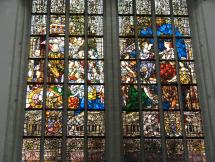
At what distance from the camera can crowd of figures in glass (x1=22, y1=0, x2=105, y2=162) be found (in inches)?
451

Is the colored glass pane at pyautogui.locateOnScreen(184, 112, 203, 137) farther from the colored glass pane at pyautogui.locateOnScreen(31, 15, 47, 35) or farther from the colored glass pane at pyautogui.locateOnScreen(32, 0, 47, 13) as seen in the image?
the colored glass pane at pyautogui.locateOnScreen(32, 0, 47, 13)

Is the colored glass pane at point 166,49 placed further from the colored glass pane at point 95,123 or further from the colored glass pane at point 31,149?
the colored glass pane at point 31,149

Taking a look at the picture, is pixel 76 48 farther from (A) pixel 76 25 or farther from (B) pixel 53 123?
(B) pixel 53 123

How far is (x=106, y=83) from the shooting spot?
1212 centimetres

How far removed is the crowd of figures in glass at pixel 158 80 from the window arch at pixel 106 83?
0.02 meters

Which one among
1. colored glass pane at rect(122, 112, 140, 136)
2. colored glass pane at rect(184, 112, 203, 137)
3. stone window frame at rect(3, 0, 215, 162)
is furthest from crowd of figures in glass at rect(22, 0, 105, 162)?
colored glass pane at rect(184, 112, 203, 137)

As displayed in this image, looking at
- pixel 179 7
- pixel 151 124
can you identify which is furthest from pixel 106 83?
pixel 179 7

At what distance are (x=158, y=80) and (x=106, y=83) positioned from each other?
3.98 feet

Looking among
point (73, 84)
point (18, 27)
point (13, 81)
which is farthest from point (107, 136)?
point (18, 27)

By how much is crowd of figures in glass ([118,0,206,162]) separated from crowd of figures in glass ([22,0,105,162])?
617mm

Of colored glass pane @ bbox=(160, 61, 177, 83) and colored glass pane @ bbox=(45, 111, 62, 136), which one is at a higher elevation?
colored glass pane @ bbox=(160, 61, 177, 83)

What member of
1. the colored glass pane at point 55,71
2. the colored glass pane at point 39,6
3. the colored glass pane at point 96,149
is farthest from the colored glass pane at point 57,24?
the colored glass pane at point 96,149

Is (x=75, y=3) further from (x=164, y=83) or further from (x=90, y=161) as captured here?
(x=90, y=161)

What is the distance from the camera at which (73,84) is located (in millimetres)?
12180
